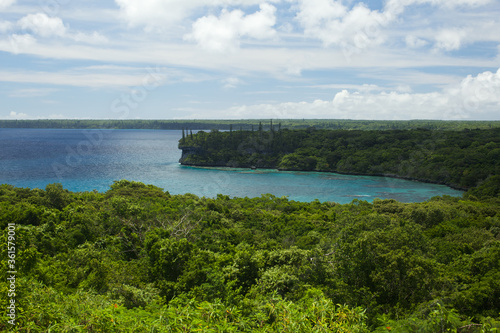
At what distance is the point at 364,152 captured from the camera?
9381 cm

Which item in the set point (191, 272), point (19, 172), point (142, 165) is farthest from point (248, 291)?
point (142, 165)

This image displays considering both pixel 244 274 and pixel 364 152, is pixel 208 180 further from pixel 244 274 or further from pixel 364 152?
pixel 244 274

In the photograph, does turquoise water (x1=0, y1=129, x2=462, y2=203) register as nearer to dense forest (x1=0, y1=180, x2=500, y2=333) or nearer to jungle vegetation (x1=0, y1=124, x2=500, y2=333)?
jungle vegetation (x1=0, y1=124, x2=500, y2=333)

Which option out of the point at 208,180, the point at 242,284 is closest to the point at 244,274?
the point at 242,284

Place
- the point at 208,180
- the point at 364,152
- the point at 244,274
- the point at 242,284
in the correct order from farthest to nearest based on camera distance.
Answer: the point at 364,152 < the point at 208,180 < the point at 244,274 < the point at 242,284

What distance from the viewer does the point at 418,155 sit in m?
86.6

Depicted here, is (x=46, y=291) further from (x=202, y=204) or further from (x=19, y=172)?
(x=19, y=172)

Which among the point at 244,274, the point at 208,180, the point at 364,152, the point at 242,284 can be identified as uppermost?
the point at 364,152

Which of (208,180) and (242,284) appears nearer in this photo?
(242,284)

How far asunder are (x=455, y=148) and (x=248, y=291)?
287 ft

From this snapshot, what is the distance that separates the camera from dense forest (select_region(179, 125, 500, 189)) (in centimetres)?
7394

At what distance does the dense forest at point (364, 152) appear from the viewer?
73.9 meters

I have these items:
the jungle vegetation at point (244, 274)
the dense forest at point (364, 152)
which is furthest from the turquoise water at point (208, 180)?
the jungle vegetation at point (244, 274)

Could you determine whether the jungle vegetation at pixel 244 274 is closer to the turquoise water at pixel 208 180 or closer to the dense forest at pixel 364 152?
the turquoise water at pixel 208 180
